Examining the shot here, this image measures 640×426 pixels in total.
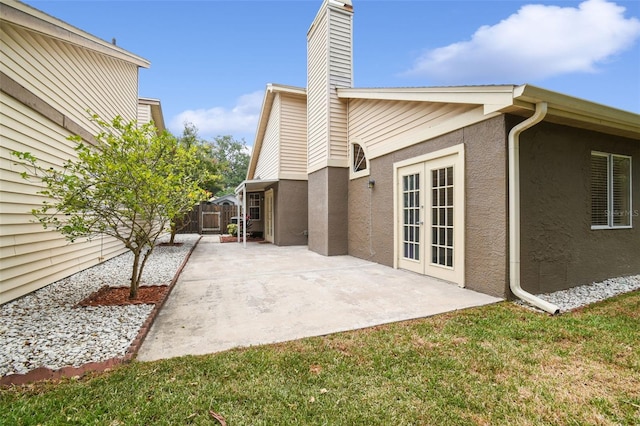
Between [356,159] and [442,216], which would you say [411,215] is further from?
[356,159]

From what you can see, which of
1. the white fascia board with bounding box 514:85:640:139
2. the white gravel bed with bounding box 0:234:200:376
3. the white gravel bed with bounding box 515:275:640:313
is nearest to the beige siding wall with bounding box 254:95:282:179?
the white gravel bed with bounding box 0:234:200:376

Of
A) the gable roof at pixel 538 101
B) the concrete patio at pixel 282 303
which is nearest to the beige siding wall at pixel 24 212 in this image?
the concrete patio at pixel 282 303

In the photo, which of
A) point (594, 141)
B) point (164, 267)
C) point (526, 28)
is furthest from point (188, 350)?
point (526, 28)

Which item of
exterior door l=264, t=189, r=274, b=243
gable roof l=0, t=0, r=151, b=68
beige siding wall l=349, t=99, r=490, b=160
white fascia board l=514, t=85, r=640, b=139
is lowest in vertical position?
exterior door l=264, t=189, r=274, b=243

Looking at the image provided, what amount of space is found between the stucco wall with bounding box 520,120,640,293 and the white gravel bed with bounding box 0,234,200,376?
514 cm

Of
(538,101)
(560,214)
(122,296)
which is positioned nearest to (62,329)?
(122,296)

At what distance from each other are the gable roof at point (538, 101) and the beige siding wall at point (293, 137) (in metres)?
6.29

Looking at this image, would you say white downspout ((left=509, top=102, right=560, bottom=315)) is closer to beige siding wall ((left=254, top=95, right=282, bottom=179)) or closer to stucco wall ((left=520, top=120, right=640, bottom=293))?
stucco wall ((left=520, top=120, right=640, bottom=293))

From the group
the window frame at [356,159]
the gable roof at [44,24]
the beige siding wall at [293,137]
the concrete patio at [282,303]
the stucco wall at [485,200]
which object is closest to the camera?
the concrete patio at [282,303]

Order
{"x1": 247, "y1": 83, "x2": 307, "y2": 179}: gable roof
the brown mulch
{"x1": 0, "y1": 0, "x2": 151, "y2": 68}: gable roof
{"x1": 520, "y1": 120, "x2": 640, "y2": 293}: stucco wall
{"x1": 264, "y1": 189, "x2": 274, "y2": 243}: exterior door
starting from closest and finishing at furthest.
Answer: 1. {"x1": 0, "y1": 0, "x2": 151, "y2": 68}: gable roof
2. the brown mulch
3. {"x1": 520, "y1": 120, "x2": 640, "y2": 293}: stucco wall
4. {"x1": 247, "y1": 83, "x2": 307, "y2": 179}: gable roof
5. {"x1": 264, "y1": 189, "x2": 274, "y2": 243}: exterior door

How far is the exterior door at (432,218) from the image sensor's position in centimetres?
482

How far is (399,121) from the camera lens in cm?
633

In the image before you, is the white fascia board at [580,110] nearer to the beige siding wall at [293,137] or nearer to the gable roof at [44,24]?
the gable roof at [44,24]

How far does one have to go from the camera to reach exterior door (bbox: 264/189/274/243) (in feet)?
41.7
